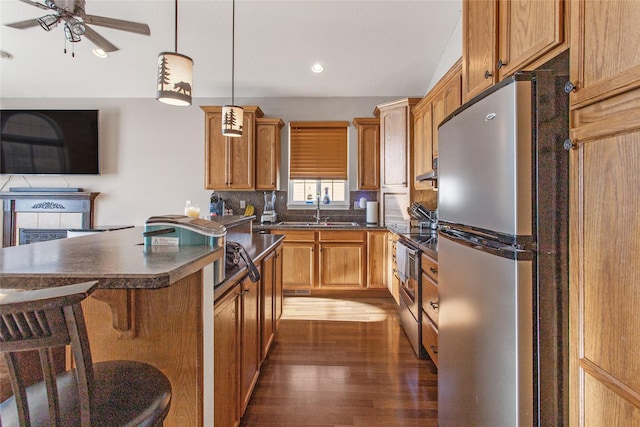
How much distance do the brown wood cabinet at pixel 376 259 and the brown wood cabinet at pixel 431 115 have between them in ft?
2.63

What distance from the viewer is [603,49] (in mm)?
811

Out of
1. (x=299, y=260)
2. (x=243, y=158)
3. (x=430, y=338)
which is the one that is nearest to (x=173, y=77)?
(x=430, y=338)

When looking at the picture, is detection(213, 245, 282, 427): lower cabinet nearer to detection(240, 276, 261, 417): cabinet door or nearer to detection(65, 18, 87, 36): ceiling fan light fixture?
detection(240, 276, 261, 417): cabinet door

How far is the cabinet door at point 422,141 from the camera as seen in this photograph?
3.10 metres

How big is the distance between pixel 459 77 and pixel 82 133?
5.11 metres

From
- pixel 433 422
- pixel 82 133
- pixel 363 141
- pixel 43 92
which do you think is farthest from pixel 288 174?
pixel 43 92

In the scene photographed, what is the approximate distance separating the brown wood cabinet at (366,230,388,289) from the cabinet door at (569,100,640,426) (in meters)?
2.98

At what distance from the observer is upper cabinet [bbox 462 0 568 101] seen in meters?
1.02

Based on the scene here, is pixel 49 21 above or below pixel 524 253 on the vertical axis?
above

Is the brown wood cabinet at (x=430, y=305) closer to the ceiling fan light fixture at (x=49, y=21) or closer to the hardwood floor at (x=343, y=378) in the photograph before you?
the hardwood floor at (x=343, y=378)

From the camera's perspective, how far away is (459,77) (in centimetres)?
240

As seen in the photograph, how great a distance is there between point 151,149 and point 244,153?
5.29ft

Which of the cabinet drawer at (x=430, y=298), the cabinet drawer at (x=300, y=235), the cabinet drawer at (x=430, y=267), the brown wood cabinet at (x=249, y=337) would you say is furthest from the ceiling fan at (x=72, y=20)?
the cabinet drawer at (x=430, y=298)

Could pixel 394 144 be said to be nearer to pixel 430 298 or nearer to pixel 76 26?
pixel 430 298
